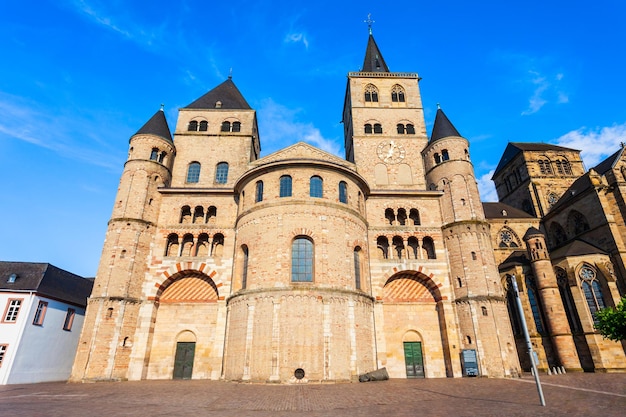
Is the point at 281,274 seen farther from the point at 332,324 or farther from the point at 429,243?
the point at 429,243

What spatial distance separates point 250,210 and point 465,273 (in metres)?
15.6

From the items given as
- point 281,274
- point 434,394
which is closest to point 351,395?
point 434,394

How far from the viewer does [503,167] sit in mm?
49094

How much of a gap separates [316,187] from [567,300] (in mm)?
22648

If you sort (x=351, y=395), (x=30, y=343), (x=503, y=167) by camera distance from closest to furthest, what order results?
(x=351, y=395) → (x=30, y=343) → (x=503, y=167)

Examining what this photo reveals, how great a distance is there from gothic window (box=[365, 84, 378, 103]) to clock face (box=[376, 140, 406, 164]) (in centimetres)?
646

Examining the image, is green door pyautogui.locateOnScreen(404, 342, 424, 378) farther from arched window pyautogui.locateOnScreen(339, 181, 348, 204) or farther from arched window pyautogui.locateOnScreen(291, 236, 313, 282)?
arched window pyautogui.locateOnScreen(339, 181, 348, 204)

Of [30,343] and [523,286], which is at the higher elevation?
[523,286]

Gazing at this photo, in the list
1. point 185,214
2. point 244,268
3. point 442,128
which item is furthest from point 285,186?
point 442,128

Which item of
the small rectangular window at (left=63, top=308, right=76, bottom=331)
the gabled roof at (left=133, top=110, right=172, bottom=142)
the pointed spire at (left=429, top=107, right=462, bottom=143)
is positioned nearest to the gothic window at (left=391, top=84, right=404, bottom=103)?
the pointed spire at (left=429, top=107, right=462, bottom=143)

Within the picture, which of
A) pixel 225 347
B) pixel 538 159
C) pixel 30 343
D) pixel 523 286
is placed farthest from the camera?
pixel 538 159

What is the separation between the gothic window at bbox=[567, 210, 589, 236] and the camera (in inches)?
1260

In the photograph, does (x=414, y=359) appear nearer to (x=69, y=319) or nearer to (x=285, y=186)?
(x=285, y=186)

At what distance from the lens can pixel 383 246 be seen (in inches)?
1035
